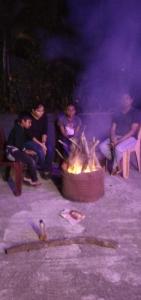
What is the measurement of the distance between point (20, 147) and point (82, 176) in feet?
3.63

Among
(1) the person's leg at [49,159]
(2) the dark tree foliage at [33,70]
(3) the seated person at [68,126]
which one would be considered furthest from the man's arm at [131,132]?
(2) the dark tree foliage at [33,70]

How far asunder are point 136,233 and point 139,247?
33cm

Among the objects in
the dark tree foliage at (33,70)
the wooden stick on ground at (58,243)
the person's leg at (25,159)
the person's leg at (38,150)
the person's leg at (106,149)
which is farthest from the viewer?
the dark tree foliage at (33,70)

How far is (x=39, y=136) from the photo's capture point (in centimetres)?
666

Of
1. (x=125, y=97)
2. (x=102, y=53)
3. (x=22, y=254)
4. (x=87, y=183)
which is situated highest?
(x=102, y=53)

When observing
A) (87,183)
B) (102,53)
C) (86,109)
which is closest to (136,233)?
(87,183)

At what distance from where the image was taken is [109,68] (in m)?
11.2

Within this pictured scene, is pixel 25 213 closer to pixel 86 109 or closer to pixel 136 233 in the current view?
pixel 136 233

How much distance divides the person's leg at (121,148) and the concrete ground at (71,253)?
2.20 feet

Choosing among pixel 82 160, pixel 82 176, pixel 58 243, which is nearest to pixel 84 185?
pixel 82 176

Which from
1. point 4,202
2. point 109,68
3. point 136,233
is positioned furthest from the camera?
point 109,68

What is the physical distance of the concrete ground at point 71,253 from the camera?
11.9 feet

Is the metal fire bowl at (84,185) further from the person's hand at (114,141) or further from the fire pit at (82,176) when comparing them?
the person's hand at (114,141)

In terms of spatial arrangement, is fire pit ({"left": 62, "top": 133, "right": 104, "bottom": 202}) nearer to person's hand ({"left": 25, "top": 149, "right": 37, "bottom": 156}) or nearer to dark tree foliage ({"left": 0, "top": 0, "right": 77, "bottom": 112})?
person's hand ({"left": 25, "top": 149, "right": 37, "bottom": 156})
